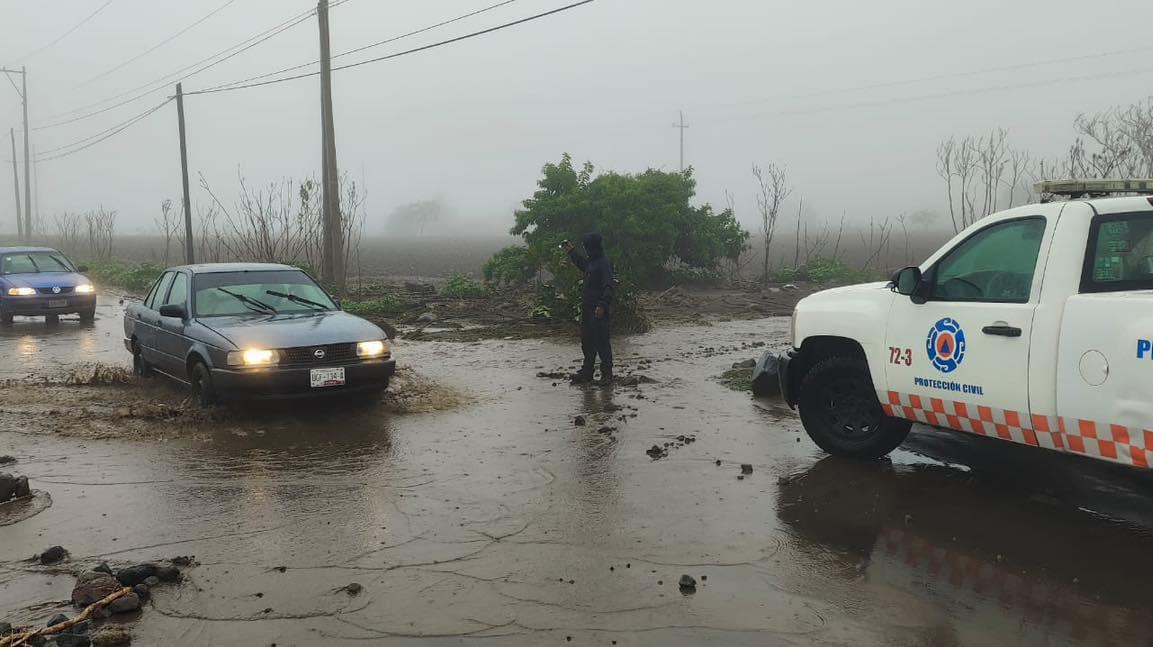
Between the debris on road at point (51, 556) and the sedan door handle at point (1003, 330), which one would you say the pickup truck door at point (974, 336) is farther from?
the debris on road at point (51, 556)

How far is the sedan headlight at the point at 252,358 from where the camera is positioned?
830cm

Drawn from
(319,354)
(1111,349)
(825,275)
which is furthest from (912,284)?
(825,275)

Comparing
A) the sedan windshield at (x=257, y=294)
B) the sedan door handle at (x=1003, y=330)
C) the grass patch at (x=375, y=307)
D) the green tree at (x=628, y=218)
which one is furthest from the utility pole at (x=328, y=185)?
the sedan door handle at (x=1003, y=330)

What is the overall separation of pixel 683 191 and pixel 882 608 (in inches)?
811

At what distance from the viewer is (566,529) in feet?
17.9

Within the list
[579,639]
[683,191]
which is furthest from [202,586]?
[683,191]

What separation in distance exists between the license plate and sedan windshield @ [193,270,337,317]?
1295 millimetres

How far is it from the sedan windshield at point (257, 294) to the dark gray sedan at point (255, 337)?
11mm

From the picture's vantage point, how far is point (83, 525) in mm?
5582

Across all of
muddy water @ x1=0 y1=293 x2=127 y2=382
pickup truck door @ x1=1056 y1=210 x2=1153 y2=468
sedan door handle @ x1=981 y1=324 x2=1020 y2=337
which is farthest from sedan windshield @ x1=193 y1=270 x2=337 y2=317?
pickup truck door @ x1=1056 y1=210 x2=1153 y2=468

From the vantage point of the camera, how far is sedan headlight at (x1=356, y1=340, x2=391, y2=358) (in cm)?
881

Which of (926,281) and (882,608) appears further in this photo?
(926,281)

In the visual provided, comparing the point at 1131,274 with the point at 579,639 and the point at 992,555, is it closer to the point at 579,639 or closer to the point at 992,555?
the point at 992,555

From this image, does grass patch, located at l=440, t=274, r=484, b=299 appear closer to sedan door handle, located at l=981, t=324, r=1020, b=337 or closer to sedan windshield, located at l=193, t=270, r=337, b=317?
sedan windshield, located at l=193, t=270, r=337, b=317
